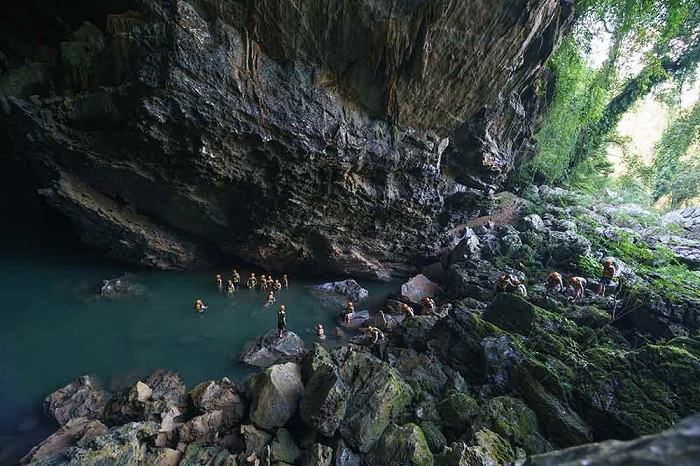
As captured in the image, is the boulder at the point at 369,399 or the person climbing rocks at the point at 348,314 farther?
the person climbing rocks at the point at 348,314

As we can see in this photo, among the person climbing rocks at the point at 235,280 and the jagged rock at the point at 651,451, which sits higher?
the jagged rock at the point at 651,451

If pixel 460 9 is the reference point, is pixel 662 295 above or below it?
below

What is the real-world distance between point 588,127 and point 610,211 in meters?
6.17

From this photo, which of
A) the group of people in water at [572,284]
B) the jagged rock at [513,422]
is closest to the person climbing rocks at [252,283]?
the group of people in water at [572,284]

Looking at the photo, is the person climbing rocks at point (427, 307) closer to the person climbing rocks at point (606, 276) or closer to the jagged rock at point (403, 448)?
the person climbing rocks at point (606, 276)

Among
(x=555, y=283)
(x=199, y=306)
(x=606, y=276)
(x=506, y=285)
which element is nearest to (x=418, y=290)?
(x=506, y=285)

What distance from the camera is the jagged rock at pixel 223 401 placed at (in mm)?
6109

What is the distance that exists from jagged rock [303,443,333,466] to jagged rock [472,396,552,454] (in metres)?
2.37

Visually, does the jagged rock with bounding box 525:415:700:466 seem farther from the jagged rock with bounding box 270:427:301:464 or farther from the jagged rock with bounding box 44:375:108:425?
the jagged rock with bounding box 44:375:108:425

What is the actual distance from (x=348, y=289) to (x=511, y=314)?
25.3ft

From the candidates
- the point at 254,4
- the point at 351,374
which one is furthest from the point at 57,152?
the point at 351,374

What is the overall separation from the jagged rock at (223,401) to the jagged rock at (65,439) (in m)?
1.66

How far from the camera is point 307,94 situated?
10.0m

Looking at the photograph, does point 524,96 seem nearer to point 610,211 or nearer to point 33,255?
point 610,211
